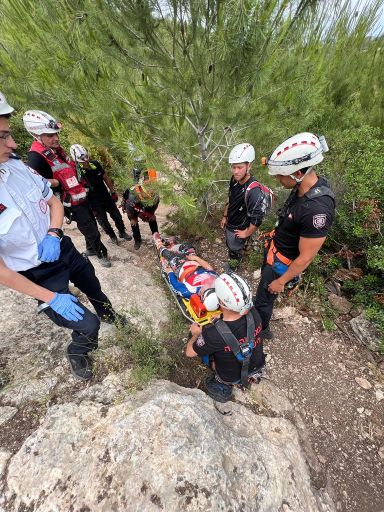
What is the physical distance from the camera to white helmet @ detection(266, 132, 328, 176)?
2.21m

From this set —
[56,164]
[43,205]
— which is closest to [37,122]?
[56,164]

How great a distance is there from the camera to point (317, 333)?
3.47m

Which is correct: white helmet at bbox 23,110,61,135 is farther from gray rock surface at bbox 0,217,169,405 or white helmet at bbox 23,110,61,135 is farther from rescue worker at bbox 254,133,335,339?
rescue worker at bbox 254,133,335,339

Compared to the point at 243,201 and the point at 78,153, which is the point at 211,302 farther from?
the point at 78,153

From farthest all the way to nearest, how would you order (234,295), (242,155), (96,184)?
(96,184) → (242,155) → (234,295)

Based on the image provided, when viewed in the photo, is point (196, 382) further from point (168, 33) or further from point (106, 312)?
point (168, 33)

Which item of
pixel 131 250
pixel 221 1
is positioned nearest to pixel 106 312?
pixel 131 250

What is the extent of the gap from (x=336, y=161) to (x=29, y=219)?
4587 mm

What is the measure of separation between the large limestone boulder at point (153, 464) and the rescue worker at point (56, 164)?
8.62ft

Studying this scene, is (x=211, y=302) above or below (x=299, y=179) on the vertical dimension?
below

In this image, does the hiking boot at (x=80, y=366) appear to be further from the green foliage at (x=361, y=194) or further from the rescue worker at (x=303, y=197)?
the green foliage at (x=361, y=194)

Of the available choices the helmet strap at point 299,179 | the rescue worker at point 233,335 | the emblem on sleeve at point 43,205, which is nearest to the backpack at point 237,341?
the rescue worker at point 233,335

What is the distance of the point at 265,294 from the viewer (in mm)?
3047

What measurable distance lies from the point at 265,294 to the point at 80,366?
2.06 m
